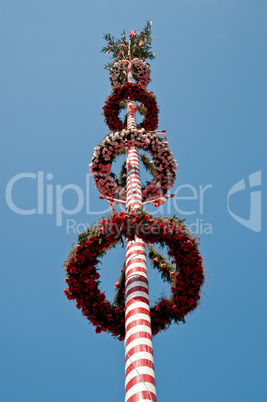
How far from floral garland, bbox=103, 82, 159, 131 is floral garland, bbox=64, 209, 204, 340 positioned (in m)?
8.95

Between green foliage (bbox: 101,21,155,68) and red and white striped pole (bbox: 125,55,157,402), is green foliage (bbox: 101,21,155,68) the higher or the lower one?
the higher one

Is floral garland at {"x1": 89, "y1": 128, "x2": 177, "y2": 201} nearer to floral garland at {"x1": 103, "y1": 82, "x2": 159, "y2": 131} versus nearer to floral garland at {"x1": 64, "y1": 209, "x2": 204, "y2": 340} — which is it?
floral garland at {"x1": 103, "y1": 82, "x2": 159, "y2": 131}

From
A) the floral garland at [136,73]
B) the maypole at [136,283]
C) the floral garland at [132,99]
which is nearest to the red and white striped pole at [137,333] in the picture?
the maypole at [136,283]

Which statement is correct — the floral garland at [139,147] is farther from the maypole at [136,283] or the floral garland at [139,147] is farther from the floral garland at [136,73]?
the floral garland at [136,73]

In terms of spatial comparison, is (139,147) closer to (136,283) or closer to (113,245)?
(113,245)

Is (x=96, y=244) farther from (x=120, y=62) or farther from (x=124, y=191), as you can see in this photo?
(x=120, y=62)

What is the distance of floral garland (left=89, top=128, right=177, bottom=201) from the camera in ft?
39.0

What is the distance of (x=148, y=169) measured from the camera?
1326 cm

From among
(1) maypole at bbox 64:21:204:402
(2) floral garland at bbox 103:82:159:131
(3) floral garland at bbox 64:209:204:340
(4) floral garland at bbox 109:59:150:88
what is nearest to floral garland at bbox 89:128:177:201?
(1) maypole at bbox 64:21:204:402

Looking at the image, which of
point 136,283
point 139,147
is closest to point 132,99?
point 139,147

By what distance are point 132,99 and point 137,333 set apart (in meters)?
11.0

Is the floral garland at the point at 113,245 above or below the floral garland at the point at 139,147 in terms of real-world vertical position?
below

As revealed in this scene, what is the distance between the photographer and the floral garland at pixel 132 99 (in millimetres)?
15930

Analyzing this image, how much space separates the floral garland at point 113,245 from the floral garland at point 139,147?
168 inches
